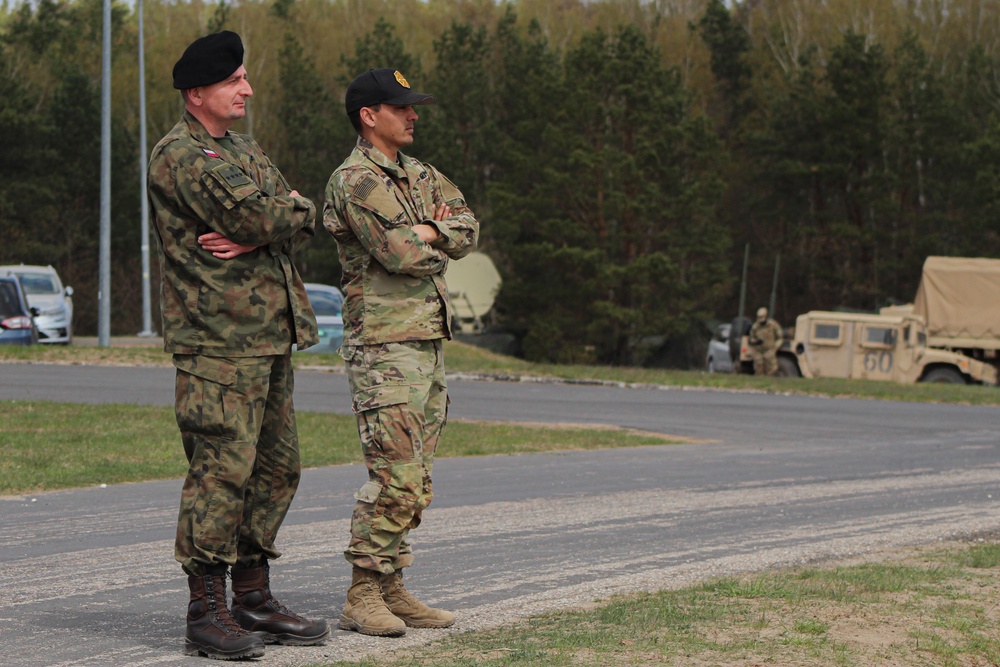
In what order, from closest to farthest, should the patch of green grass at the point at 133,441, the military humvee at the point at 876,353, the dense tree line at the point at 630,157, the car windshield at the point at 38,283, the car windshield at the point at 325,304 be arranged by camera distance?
the patch of green grass at the point at 133,441
the car windshield at the point at 325,304
the military humvee at the point at 876,353
the car windshield at the point at 38,283
the dense tree line at the point at 630,157

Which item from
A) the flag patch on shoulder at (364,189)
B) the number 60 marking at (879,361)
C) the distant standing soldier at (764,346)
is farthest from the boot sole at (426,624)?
the number 60 marking at (879,361)

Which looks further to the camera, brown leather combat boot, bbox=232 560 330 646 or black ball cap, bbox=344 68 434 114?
black ball cap, bbox=344 68 434 114

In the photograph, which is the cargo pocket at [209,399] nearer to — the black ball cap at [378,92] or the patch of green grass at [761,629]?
the patch of green grass at [761,629]

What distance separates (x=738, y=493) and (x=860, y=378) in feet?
66.9

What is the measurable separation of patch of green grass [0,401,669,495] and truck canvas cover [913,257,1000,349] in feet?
63.3

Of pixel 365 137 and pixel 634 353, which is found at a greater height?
pixel 365 137

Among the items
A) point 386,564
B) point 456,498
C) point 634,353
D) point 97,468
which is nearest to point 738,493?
point 456,498

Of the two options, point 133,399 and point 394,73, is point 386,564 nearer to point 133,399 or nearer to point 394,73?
point 394,73

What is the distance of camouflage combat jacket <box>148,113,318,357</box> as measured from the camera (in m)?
5.22

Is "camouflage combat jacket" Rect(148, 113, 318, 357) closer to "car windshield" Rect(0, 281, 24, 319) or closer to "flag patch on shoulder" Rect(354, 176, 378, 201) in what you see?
"flag patch on shoulder" Rect(354, 176, 378, 201)

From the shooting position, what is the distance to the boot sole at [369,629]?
18.4ft

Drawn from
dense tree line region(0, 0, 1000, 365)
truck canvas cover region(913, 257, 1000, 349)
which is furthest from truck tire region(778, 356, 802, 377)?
Result: dense tree line region(0, 0, 1000, 365)

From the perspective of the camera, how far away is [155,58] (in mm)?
76688

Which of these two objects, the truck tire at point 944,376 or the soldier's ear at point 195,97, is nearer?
the soldier's ear at point 195,97
